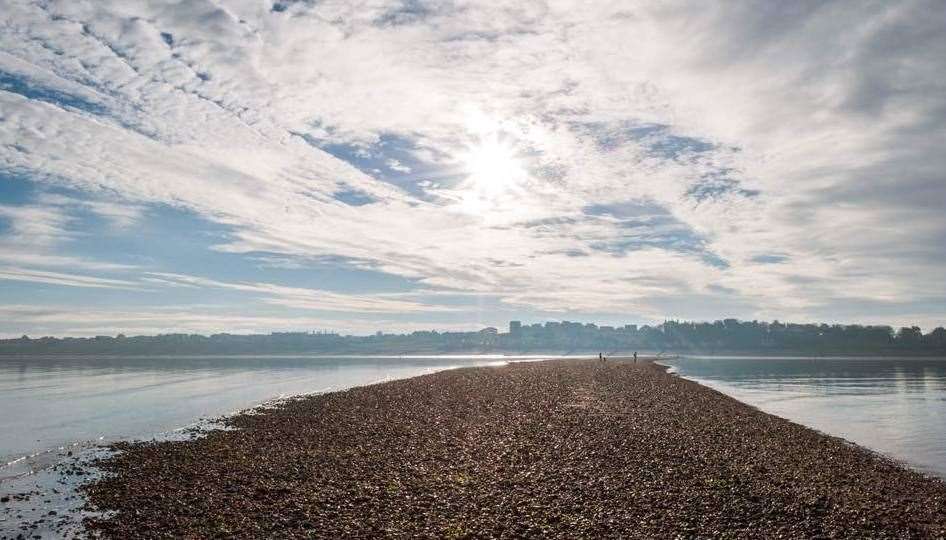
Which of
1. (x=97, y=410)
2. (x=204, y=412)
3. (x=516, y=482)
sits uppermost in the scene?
(x=516, y=482)

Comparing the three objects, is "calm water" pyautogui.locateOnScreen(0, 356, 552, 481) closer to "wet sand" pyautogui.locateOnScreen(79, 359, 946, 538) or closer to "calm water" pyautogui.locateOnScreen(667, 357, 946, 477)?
"wet sand" pyautogui.locateOnScreen(79, 359, 946, 538)

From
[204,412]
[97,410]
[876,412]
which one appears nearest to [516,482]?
[204,412]

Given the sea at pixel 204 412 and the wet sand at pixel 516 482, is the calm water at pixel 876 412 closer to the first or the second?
the sea at pixel 204 412

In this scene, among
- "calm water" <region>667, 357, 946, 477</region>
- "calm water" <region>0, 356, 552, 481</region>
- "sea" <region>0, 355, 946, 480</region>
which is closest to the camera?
"calm water" <region>667, 357, 946, 477</region>

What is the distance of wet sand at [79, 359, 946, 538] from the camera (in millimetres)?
16297

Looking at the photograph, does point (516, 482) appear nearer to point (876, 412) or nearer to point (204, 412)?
point (204, 412)

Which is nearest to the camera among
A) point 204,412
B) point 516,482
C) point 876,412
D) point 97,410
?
point 516,482

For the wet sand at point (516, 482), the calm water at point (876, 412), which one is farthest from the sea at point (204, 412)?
the wet sand at point (516, 482)

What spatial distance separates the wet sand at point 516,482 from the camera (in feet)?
53.5

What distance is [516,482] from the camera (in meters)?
20.5

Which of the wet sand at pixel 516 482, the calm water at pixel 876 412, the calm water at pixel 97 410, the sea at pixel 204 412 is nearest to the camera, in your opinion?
the wet sand at pixel 516 482

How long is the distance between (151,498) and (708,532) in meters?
17.3

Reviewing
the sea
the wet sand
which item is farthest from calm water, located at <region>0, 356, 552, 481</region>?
the wet sand

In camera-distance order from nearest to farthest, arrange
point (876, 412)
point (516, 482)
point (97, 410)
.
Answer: point (516, 482)
point (876, 412)
point (97, 410)
